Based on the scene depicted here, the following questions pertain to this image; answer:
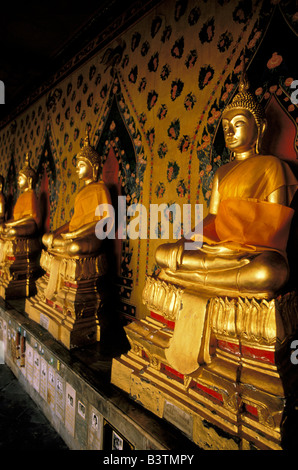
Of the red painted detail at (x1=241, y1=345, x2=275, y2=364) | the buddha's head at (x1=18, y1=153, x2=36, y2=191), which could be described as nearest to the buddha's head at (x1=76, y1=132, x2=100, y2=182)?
the buddha's head at (x1=18, y1=153, x2=36, y2=191)

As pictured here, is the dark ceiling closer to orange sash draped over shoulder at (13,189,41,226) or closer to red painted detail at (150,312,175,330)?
Answer: orange sash draped over shoulder at (13,189,41,226)

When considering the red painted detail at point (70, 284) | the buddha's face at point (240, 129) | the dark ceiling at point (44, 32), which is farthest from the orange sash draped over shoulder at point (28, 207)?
the buddha's face at point (240, 129)

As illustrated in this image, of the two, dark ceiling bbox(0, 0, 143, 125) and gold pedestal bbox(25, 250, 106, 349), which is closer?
gold pedestal bbox(25, 250, 106, 349)

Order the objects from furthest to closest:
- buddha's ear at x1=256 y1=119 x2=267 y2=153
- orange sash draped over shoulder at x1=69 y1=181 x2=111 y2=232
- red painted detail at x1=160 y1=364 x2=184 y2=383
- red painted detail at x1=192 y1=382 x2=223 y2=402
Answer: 1. orange sash draped over shoulder at x1=69 y1=181 x2=111 y2=232
2. buddha's ear at x1=256 y1=119 x2=267 y2=153
3. red painted detail at x1=160 y1=364 x2=184 y2=383
4. red painted detail at x1=192 y1=382 x2=223 y2=402

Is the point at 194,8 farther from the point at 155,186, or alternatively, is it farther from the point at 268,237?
the point at 268,237

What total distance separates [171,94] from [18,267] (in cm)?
278

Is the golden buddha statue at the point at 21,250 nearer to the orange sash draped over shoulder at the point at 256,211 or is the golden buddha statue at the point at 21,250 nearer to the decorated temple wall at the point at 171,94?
the decorated temple wall at the point at 171,94

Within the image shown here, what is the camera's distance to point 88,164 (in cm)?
272

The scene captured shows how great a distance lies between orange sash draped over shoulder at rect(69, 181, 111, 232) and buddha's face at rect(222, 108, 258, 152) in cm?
126

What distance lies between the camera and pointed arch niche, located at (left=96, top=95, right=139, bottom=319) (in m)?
2.71

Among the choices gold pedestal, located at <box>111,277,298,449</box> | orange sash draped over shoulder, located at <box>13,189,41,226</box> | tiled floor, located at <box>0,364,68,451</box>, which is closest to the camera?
gold pedestal, located at <box>111,277,298,449</box>

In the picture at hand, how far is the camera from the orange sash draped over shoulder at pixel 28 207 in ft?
12.3

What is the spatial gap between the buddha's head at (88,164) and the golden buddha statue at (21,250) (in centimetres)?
134

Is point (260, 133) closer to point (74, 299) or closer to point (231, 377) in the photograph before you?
point (231, 377)
